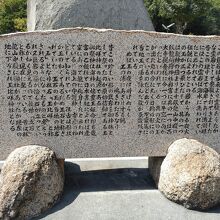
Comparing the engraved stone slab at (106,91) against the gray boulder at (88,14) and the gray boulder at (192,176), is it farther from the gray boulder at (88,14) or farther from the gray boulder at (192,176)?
the gray boulder at (88,14)

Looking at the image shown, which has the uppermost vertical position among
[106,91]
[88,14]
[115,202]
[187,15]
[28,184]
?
[88,14]

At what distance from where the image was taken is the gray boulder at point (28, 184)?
11.1 ft

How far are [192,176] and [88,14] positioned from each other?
6.95 ft

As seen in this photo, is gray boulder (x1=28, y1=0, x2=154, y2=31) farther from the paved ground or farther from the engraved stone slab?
the paved ground

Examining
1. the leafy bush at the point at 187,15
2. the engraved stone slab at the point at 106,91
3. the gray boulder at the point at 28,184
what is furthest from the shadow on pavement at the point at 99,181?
the leafy bush at the point at 187,15

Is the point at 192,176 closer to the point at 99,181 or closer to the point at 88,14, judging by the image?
the point at 99,181

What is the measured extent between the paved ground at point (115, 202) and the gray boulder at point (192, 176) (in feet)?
0.34

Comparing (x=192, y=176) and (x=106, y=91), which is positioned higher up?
(x=106, y=91)

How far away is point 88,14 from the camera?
4.27 metres

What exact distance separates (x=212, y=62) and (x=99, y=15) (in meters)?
1.41

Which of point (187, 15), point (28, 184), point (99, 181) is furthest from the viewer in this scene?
point (187, 15)

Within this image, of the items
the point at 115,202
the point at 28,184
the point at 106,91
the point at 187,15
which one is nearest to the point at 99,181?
the point at 115,202

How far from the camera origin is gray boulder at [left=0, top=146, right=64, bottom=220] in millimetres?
3389

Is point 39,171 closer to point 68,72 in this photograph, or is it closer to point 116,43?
point 68,72
